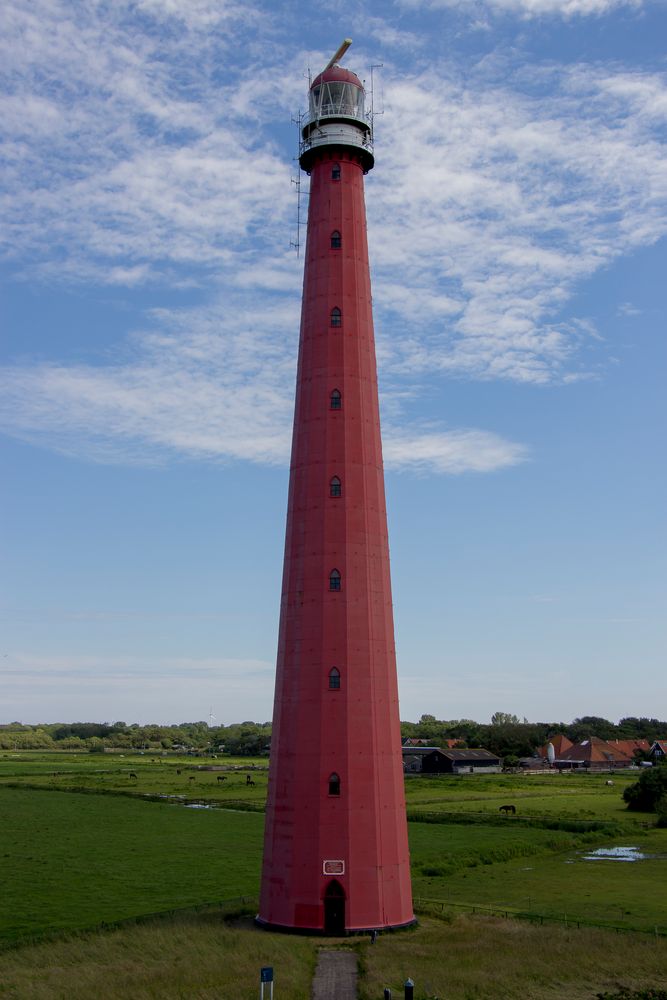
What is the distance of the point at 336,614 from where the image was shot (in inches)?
1194

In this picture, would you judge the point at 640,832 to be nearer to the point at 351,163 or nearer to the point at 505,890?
the point at 505,890

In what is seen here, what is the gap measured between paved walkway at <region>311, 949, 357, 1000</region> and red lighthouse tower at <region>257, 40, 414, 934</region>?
1.85m

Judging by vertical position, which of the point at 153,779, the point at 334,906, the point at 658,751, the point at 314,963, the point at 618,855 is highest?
the point at 658,751

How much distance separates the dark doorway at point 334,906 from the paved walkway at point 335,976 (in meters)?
1.40

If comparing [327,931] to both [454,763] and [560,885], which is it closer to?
[560,885]

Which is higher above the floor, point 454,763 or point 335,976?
point 454,763

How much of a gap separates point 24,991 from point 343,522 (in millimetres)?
16224

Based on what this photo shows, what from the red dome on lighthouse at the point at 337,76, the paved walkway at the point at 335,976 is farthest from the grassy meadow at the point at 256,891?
the red dome on lighthouse at the point at 337,76

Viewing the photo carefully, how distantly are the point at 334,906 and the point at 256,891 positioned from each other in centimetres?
1530

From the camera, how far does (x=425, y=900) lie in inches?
1544

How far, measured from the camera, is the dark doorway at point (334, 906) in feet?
94.8

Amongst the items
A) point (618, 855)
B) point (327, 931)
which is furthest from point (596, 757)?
point (327, 931)

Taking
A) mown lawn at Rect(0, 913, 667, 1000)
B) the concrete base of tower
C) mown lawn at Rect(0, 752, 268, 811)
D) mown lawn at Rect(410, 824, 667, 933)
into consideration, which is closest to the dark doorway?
the concrete base of tower

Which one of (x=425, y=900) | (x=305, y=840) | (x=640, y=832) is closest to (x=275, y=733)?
(x=305, y=840)
